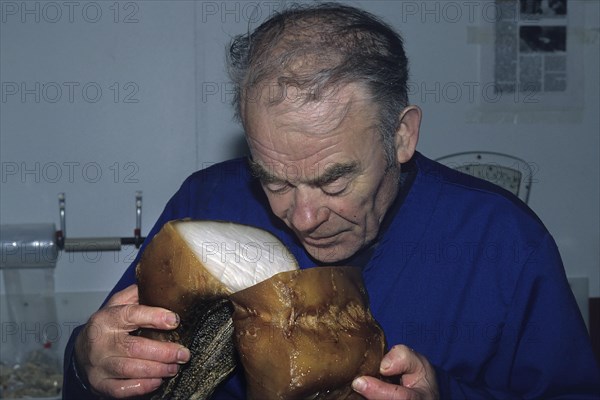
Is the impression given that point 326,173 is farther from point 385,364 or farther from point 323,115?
point 385,364

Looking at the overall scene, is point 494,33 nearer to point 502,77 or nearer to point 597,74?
point 502,77

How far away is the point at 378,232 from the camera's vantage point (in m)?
1.33

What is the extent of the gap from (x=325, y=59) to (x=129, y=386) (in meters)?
0.53

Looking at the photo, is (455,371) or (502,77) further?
(502,77)

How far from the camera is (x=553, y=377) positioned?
1260mm

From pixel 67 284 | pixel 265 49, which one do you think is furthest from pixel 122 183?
pixel 265 49

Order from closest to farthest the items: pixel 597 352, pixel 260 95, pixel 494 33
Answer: pixel 260 95 < pixel 494 33 < pixel 597 352

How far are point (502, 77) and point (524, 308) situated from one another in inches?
42.2

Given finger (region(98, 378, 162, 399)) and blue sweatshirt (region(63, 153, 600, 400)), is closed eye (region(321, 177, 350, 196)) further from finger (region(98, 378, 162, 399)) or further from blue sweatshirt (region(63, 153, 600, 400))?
finger (region(98, 378, 162, 399))

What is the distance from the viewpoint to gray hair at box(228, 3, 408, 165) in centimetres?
112

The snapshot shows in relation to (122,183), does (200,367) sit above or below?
below

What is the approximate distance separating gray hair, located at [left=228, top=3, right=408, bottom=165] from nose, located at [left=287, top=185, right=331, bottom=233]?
0.43 feet

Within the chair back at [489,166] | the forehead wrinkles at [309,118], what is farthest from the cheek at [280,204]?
the chair back at [489,166]

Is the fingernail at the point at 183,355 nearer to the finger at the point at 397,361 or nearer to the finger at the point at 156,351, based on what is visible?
the finger at the point at 156,351
